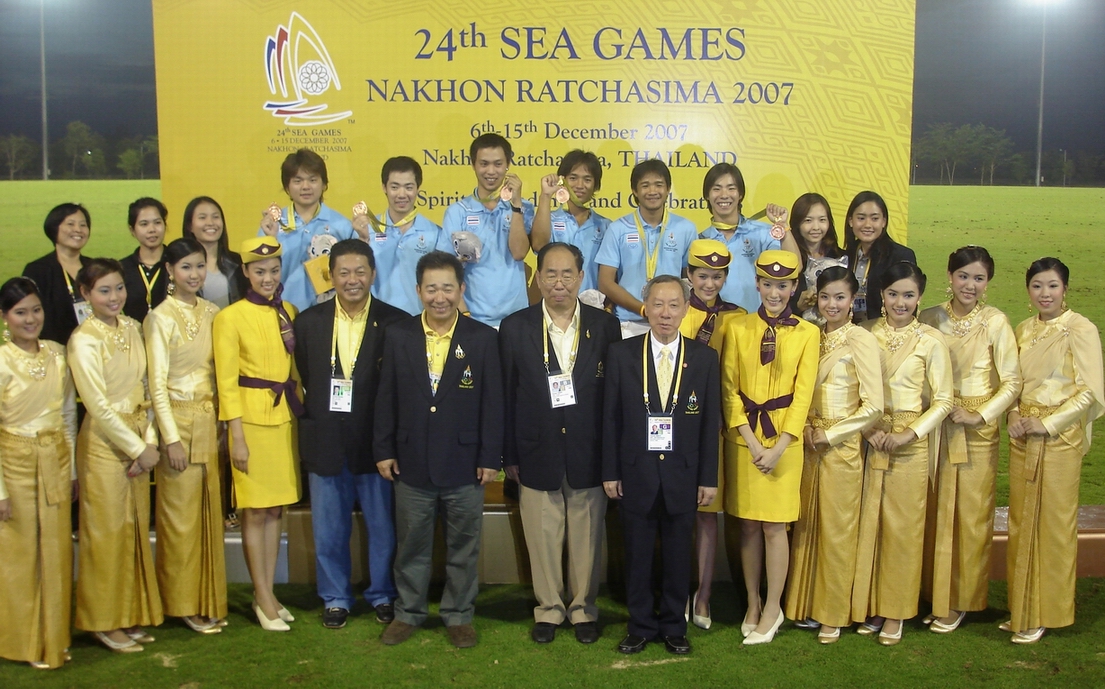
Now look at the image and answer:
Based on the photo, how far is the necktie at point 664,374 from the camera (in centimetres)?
322

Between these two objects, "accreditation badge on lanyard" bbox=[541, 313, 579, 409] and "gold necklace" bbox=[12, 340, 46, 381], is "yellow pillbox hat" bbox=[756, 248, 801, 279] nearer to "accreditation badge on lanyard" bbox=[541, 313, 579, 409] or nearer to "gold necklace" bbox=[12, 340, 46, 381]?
"accreditation badge on lanyard" bbox=[541, 313, 579, 409]

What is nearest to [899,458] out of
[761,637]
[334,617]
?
[761,637]

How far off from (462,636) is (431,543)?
1.25 ft

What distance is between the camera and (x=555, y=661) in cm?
329

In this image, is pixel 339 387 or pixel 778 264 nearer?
pixel 778 264

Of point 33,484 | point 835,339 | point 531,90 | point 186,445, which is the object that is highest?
point 531,90

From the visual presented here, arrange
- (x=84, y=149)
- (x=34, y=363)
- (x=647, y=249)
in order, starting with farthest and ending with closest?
(x=84, y=149) → (x=647, y=249) → (x=34, y=363)

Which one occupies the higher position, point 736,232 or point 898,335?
point 736,232

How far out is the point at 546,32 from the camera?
5090mm

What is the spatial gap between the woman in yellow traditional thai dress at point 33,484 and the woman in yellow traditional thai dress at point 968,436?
341cm

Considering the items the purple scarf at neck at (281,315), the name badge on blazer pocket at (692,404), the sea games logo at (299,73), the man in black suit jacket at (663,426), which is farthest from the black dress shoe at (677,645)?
the sea games logo at (299,73)

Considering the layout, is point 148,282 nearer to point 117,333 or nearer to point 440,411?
point 117,333

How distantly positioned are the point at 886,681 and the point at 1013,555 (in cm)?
88

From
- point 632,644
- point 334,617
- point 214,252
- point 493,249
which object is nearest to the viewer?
point 632,644
